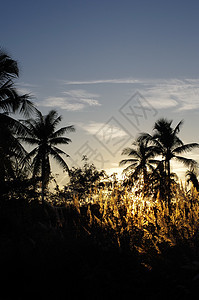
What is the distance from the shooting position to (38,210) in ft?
59.0

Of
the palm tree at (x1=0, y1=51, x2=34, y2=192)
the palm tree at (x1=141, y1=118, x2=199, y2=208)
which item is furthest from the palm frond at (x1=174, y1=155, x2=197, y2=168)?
the palm tree at (x1=0, y1=51, x2=34, y2=192)

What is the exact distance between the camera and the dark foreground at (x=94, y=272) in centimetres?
497

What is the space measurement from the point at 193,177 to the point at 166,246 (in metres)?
33.1

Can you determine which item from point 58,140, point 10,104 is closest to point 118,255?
point 10,104

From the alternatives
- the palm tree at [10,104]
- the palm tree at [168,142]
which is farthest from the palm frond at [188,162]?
the palm tree at [10,104]

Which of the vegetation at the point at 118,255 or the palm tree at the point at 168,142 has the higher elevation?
the palm tree at the point at 168,142

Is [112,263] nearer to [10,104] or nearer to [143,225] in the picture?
[143,225]

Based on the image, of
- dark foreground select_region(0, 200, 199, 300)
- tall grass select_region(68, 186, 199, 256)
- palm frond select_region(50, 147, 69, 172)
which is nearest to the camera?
dark foreground select_region(0, 200, 199, 300)

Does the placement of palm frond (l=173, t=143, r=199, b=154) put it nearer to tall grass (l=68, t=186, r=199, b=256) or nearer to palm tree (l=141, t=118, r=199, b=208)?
palm tree (l=141, t=118, r=199, b=208)

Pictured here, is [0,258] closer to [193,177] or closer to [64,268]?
[64,268]

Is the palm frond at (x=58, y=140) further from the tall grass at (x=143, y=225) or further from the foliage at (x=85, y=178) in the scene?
the tall grass at (x=143, y=225)

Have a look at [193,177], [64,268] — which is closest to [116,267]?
[64,268]

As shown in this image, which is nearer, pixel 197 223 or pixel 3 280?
pixel 3 280

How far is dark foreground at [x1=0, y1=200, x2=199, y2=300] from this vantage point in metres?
4.97
